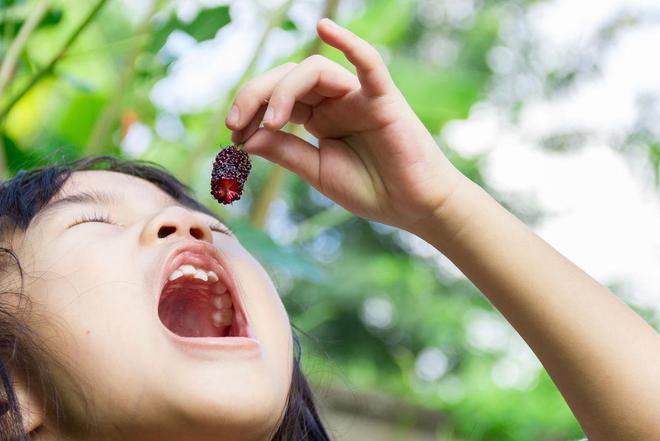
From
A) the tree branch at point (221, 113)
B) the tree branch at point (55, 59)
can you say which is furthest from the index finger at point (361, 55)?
the tree branch at point (221, 113)

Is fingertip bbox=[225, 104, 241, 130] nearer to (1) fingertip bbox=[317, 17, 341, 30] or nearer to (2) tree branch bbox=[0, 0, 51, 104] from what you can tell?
(1) fingertip bbox=[317, 17, 341, 30]

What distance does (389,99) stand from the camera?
2.46ft

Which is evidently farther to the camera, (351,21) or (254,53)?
(351,21)

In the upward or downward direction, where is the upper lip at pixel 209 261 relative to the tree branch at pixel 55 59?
downward

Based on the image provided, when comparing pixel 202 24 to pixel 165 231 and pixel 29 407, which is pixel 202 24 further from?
pixel 29 407

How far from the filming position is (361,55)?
0.69 meters

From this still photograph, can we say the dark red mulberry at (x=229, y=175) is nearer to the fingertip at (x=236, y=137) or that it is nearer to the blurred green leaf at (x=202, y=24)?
the fingertip at (x=236, y=137)

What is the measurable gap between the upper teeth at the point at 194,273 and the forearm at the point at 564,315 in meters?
0.19

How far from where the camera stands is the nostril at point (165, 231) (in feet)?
2.48

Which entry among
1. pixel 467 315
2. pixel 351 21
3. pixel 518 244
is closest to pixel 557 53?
pixel 467 315

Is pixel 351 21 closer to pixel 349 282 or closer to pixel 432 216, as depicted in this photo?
pixel 432 216

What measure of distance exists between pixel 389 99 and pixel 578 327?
0.83 feet

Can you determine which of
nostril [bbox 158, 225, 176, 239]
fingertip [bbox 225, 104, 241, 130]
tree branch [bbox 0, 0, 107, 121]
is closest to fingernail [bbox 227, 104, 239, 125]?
fingertip [bbox 225, 104, 241, 130]

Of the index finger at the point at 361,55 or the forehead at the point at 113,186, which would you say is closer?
the index finger at the point at 361,55
